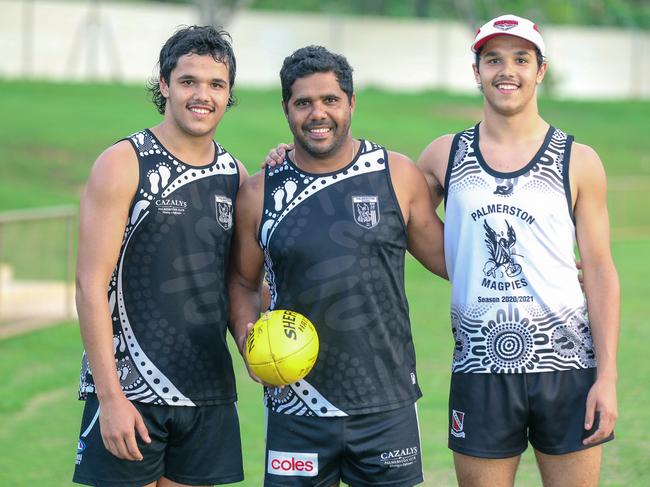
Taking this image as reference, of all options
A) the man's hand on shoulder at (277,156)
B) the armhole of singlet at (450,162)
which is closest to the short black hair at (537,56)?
the armhole of singlet at (450,162)

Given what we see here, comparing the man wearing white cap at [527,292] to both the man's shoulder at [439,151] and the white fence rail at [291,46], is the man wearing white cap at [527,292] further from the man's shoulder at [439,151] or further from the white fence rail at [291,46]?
the white fence rail at [291,46]

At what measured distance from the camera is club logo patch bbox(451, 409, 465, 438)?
5207 mm

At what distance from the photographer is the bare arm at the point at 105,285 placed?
486 centimetres

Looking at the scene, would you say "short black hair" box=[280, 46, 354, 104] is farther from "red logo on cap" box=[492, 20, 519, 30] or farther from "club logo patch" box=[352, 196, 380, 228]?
"red logo on cap" box=[492, 20, 519, 30]

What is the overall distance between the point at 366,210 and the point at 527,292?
804 millimetres

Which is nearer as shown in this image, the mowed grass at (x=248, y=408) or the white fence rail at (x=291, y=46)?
the mowed grass at (x=248, y=408)

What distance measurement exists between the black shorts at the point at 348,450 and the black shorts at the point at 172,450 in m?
0.24

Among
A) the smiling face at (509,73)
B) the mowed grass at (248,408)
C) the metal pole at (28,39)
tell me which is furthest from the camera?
the metal pole at (28,39)

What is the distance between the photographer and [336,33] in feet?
135

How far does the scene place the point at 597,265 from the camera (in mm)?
5109

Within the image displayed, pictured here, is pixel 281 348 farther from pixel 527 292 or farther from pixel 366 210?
pixel 527 292

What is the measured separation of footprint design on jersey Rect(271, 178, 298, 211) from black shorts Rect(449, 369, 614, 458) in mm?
1154

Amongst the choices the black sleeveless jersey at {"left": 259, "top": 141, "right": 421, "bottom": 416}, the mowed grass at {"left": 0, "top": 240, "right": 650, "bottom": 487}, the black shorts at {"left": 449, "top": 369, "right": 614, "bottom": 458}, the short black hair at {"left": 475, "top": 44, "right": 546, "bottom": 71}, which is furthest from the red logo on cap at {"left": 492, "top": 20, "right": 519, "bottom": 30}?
the mowed grass at {"left": 0, "top": 240, "right": 650, "bottom": 487}

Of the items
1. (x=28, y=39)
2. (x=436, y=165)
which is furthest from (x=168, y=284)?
(x=28, y=39)
